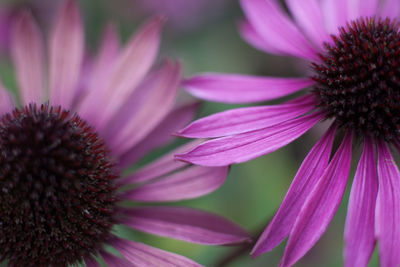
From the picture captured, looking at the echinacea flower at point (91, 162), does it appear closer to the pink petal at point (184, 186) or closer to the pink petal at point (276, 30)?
the pink petal at point (184, 186)

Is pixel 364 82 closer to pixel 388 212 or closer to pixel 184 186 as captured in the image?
pixel 388 212

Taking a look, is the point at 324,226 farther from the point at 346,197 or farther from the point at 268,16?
the point at 346,197

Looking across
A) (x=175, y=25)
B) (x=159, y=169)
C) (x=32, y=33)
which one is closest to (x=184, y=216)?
(x=159, y=169)

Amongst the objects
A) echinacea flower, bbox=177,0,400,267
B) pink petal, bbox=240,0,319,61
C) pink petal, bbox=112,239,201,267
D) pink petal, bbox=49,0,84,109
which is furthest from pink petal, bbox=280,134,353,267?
pink petal, bbox=49,0,84,109

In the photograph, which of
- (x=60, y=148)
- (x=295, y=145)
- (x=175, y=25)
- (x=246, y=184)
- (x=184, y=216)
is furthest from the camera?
(x=175, y=25)

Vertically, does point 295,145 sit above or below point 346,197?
above

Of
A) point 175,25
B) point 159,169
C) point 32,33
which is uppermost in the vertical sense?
point 175,25

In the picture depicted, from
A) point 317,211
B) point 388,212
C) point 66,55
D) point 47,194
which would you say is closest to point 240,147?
point 317,211

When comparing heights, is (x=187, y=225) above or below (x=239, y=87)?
below
